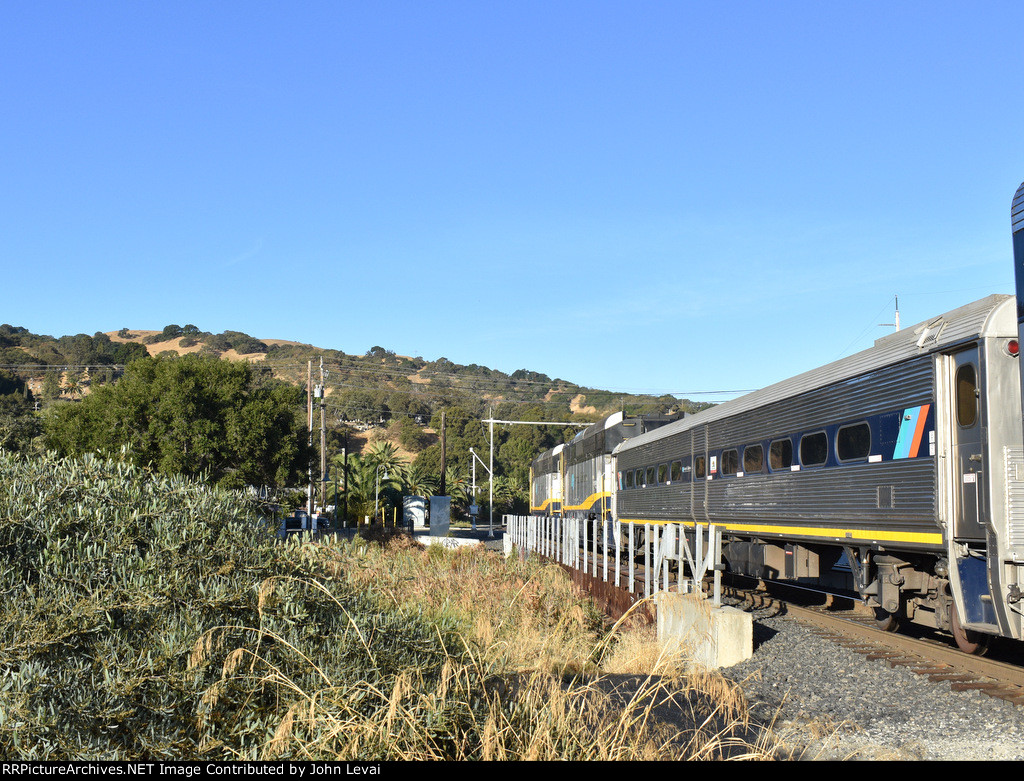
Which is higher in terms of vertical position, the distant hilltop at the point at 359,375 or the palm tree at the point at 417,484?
the distant hilltop at the point at 359,375

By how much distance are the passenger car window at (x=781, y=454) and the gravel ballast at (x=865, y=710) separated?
3.29 m

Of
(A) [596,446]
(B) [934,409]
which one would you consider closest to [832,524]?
(B) [934,409]

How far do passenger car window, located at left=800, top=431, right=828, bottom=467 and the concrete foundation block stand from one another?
2.97 m

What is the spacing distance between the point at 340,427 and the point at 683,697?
98409 mm

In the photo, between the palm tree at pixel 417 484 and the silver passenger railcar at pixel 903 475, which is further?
the palm tree at pixel 417 484

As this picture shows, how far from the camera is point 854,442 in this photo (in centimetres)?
1076

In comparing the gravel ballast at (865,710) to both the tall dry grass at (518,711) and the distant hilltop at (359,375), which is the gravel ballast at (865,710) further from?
the distant hilltop at (359,375)

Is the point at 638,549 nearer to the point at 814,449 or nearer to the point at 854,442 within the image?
the point at 814,449

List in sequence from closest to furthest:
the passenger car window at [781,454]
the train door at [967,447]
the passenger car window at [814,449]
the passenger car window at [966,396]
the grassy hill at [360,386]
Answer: the train door at [967,447]
the passenger car window at [966,396]
the passenger car window at [814,449]
the passenger car window at [781,454]
the grassy hill at [360,386]

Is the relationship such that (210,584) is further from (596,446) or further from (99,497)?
(596,446)

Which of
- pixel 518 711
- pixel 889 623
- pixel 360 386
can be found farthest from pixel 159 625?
pixel 360 386

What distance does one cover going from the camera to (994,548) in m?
7.74

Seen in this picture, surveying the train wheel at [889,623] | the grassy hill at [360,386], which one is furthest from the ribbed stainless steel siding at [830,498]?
the grassy hill at [360,386]

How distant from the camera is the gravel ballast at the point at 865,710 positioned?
600 centimetres
